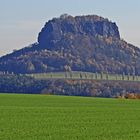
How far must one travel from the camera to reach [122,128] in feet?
93.1

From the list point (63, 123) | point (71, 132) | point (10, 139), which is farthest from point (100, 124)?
point (10, 139)

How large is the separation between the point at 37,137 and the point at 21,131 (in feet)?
7.78

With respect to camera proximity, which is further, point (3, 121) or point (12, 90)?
point (12, 90)

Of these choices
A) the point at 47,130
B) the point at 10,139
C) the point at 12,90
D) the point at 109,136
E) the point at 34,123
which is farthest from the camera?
the point at 12,90

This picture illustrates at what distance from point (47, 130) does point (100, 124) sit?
207 inches

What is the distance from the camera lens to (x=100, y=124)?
30.8 meters

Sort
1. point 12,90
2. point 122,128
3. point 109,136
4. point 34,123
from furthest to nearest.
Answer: point 12,90 → point 34,123 → point 122,128 → point 109,136

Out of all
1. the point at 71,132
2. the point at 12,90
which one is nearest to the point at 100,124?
the point at 71,132

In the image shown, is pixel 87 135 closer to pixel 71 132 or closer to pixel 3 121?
pixel 71 132

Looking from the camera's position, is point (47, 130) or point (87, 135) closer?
point (87, 135)

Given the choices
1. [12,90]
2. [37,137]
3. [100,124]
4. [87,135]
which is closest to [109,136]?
[87,135]

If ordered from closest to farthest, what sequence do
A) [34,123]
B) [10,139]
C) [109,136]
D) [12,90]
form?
[10,139], [109,136], [34,123], [12,90]

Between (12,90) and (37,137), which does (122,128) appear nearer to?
(37,137)

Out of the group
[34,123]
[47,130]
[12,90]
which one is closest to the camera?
[47,130]
